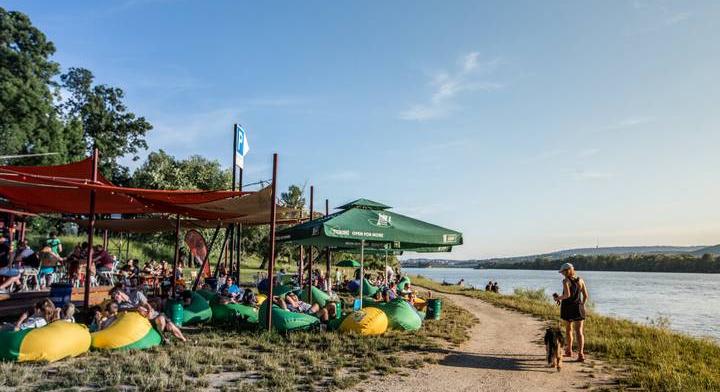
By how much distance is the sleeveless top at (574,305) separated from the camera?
24.8ft

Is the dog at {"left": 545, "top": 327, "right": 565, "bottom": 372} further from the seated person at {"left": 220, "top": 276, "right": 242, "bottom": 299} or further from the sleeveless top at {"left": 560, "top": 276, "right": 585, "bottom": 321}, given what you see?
the seated person at {"left": 220, "top": 276, "right": 242, "bottom": 299}

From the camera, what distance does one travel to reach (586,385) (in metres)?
6.33

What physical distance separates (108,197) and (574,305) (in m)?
9.50

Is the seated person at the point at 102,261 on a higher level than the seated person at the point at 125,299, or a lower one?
higher

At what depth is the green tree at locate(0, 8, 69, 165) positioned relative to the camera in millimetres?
25000

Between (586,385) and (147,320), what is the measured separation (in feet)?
20.3

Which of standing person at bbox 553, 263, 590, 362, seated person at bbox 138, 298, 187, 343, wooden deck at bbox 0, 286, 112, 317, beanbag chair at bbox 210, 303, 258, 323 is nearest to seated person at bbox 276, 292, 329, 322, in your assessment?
beanbag chair at bbox 210, 303, 258, 323

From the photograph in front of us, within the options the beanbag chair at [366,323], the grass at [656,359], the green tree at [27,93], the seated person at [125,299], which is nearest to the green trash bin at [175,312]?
the seated person at [125,299]

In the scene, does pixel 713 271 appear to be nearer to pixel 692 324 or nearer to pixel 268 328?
pixel 692 324

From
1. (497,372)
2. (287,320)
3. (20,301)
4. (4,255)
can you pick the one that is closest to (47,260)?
(4,255)

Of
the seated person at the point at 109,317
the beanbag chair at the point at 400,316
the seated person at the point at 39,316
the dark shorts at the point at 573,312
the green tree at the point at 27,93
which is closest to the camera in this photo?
the dark shorts at the point at 573,312

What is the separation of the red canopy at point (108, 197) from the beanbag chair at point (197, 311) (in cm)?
190

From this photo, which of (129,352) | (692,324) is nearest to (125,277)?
(129,352)

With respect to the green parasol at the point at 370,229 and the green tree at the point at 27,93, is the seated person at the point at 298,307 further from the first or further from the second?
the green tree at the point at 27,93
